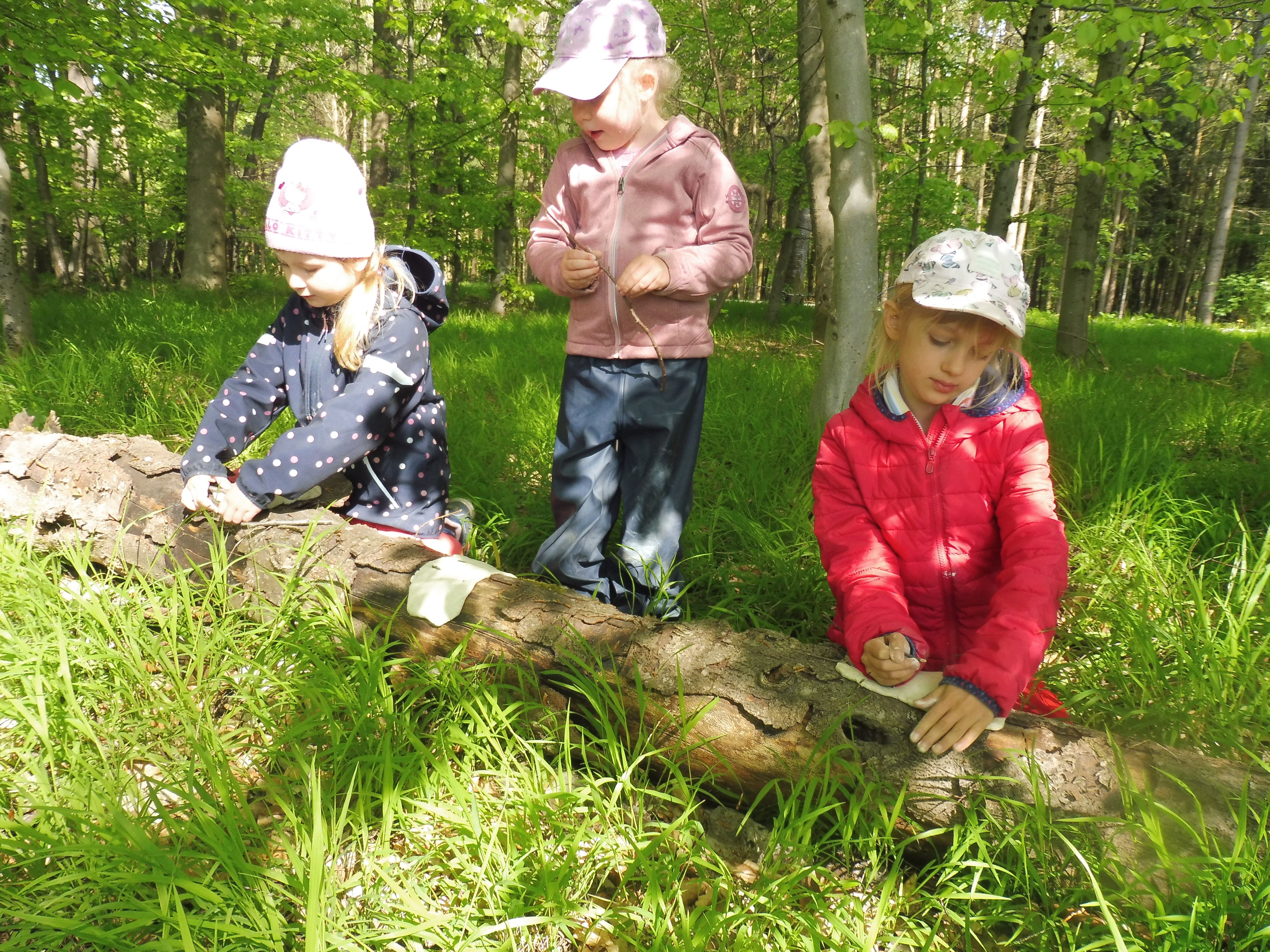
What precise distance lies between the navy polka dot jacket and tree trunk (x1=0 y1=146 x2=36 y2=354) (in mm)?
3670

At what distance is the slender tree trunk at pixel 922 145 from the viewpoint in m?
5.64

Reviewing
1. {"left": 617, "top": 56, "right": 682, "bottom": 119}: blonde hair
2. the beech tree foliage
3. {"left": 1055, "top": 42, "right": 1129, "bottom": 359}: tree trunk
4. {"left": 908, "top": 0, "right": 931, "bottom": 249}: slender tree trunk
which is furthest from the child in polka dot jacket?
{"left": 1055, "top": 42, "right": 1129, "bottom": 359}: tree trunk

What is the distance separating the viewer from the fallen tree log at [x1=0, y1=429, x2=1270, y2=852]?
4.47ft

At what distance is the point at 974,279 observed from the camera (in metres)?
1.59

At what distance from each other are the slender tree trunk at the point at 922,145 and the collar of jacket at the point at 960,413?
3024 mm

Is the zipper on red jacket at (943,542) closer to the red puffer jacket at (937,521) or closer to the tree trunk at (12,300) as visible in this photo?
the red puffer jacket at (937,521)

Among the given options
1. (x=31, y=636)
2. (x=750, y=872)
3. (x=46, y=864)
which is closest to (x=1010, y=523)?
(x=750, y=872)

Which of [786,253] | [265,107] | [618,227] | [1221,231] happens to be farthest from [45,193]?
[1221,231]

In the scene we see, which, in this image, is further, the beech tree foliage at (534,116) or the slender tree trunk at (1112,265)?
the slender tree trunk at (1112,265)

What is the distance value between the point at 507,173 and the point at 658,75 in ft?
31.7

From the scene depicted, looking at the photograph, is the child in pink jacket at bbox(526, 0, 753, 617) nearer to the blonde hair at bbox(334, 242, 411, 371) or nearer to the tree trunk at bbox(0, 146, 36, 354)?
the blonde hair at bbox(334, 242, 411, 371)

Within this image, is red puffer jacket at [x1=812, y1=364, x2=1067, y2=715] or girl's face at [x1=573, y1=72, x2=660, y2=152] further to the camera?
girl's face at [x1=573, y1=72, x2=660, y2=152]

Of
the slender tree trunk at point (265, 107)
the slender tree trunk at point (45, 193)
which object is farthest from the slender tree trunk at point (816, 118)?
the slender tree trunk at point (45, 193)

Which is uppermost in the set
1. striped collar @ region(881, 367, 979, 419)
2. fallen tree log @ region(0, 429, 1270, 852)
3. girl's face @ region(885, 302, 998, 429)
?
girl's face @ region(885, 302, 998, 429)
